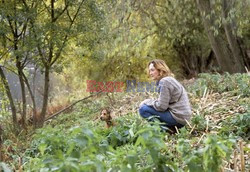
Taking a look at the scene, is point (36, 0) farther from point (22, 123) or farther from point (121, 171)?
point (121, 171)

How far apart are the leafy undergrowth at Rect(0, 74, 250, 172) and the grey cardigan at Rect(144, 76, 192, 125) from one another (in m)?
0.17

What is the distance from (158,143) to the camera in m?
1.74

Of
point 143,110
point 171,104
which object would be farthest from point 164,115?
point 143,110

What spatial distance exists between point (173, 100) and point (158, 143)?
2.81 meters

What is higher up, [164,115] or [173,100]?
[173,100]

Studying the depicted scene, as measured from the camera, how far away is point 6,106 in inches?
357

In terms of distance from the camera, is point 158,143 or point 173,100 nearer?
point 158,143

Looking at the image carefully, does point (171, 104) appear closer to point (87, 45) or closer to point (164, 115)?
point (164, 115)

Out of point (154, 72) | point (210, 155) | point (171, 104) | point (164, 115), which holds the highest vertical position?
point (154, 72)

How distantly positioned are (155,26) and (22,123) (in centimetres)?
695

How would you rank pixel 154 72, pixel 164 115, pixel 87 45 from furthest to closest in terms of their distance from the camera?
pixel 87 45
pixel 154 72
pixel 164 115

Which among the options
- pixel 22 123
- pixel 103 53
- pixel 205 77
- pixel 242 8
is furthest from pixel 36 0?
pixel 242 8

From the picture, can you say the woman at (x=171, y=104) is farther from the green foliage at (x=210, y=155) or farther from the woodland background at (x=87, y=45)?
the green foliage at (x=210, y=155)

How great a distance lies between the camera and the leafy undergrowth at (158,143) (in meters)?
1.67
